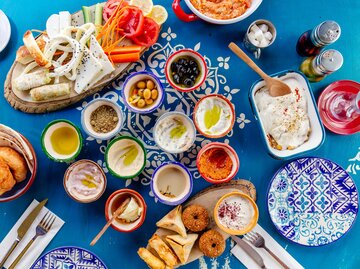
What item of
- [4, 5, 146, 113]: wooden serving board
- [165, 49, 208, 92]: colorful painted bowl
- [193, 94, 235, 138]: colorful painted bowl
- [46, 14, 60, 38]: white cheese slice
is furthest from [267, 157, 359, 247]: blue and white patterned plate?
[46, 14, 60, 38]: white cheese slice

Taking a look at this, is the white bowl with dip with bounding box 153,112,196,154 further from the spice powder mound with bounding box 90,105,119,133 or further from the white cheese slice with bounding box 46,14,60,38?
the white cheese slice with bounding box 46,14,60,38

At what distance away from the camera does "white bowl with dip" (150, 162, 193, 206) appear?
6.38 ft

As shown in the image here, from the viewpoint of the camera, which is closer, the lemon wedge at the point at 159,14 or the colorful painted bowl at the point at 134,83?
the colorful painted bowl at the point at 134,83

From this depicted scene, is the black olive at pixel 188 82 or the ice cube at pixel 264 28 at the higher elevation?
the black olive at pixel 188 82

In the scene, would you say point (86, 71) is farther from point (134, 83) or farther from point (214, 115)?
point (214, 115)

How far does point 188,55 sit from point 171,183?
0.63m

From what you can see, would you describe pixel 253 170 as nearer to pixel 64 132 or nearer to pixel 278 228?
pixel 278 228

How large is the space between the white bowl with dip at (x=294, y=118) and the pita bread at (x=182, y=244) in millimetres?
556

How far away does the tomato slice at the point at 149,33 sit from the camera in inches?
80.1

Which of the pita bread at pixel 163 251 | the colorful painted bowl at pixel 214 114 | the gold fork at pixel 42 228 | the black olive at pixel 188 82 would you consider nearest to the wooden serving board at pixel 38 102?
the black olive at pixel 188 82

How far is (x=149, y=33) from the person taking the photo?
2.05 meters

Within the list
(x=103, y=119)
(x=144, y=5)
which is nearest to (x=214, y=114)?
(x=103, y=119)

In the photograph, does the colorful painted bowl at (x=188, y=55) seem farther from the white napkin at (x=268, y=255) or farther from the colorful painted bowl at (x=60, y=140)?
the white napkin at (x=268, y=255)

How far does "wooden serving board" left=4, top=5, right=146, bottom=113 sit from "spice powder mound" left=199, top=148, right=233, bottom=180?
23.4 inches
